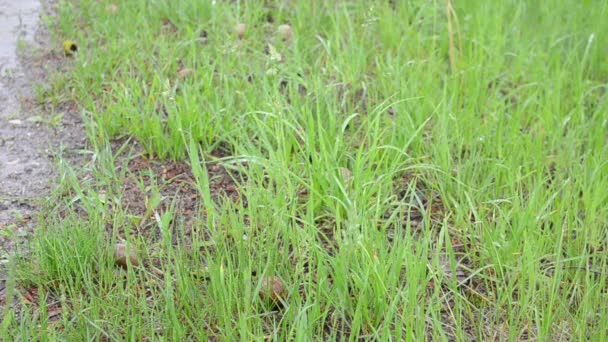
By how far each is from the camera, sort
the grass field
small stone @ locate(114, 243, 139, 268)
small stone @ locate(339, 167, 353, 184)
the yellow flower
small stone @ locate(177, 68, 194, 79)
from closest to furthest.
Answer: the grass field < small stone @ locate(114, 243, 139, 268) < small stone @ locate(339, 167, 353, 184) < small stone @ locate(177, 68, 194, 79) < the yellow flower

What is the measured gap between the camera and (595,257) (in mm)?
2357

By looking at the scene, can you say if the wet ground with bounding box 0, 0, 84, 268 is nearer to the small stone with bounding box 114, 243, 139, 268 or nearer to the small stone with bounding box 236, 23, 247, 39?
the small stone with bounding box 114, 243, 139, 268

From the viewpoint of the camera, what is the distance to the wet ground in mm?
2602

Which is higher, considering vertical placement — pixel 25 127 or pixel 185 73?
pixel 185 73

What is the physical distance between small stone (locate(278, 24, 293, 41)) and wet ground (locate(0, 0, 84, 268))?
104cm

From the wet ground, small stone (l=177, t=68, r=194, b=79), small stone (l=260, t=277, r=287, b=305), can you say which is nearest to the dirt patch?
the wet ground

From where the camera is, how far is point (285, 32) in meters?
3.65

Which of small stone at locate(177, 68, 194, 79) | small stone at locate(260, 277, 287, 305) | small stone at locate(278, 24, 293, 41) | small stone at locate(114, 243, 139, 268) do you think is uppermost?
small stone at locate(278, 24, 293, 41)

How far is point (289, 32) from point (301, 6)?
174mm

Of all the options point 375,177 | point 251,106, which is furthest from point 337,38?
point 375,177

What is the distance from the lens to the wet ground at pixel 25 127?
260 cm

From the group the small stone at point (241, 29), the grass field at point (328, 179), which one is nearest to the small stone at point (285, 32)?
the grass field at point (328, 179)

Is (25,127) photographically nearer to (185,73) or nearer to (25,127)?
(25,127)

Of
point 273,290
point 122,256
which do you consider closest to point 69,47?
point 122,256
